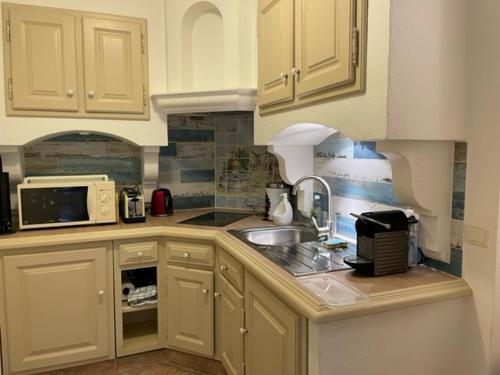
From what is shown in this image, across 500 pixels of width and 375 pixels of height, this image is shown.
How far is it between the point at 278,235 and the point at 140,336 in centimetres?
115

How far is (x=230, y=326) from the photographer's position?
2.00 m

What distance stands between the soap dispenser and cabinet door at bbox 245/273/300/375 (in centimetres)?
63

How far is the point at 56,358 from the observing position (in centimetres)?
218

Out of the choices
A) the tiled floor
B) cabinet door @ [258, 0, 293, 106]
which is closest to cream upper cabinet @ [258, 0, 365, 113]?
cabinet door @ [258, 0, 293, 106]

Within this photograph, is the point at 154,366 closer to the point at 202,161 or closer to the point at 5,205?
the point at 5,205

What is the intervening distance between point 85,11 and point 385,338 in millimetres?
2342

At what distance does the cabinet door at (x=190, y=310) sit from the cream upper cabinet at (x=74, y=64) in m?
1.08

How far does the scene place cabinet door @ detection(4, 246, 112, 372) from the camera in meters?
2.07

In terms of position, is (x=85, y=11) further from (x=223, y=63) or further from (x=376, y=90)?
(x=376, y=90)

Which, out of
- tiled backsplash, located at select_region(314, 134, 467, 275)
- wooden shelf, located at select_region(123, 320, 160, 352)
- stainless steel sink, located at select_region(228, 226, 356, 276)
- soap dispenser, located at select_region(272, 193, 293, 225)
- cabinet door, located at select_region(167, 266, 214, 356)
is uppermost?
tiled backsplash, located at select_region(314, 134, 467, 275)

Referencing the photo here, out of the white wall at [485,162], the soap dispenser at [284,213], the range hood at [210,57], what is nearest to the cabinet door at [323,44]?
the white wall at [485,162]

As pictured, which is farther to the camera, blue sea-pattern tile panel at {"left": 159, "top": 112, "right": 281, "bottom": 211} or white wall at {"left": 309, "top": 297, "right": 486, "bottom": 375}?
blue sea-pattern tile panel at {"left": 159, "top": 112, "right": 281, "bottom": 211}

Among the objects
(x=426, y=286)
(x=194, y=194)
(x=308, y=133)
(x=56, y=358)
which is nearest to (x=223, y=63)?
(x=308, y=133)

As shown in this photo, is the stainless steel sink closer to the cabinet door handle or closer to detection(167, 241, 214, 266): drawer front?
detection(167, 241, 214, 266): drawer front
